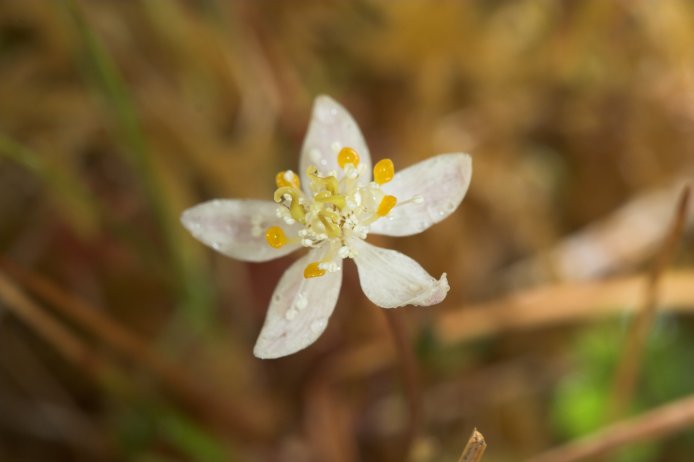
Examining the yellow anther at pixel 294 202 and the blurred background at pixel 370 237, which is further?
the blurred background at pixel 370 237

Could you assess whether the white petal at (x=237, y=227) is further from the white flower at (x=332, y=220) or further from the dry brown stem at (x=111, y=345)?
the dry brown stem at (x=111, y=345)

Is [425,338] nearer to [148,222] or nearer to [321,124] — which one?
[321,124]

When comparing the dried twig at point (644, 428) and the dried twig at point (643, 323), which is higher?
the dried twig at point (643, 323)

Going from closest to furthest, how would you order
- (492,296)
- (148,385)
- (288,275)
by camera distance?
(288,275) < (148,385) < (492,296)

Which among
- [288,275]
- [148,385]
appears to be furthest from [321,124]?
[148,385]

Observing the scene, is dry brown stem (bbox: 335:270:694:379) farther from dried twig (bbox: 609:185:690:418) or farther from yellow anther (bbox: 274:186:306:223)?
yellow anther (bbox: 274:186:306:223)

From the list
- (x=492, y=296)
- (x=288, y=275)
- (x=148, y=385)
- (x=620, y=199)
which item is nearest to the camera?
(x=288, y=275)

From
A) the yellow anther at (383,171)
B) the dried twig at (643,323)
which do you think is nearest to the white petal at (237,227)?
the yellow anther at (383,171)

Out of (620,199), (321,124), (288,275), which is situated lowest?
(288,275)
